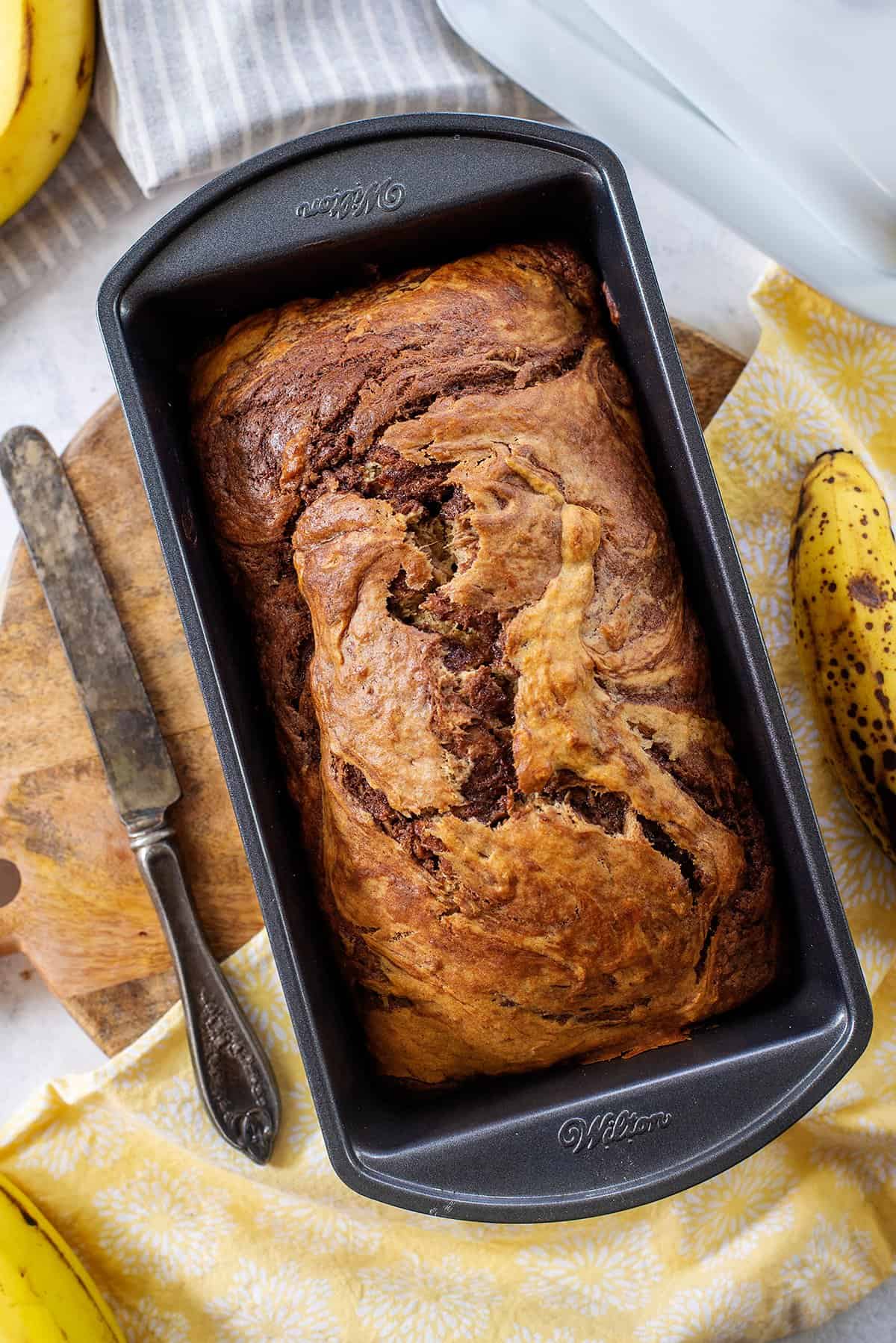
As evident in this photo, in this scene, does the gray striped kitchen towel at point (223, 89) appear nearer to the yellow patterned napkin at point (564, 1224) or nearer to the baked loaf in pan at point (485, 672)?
the baked loaf in pan at point (485, 672)

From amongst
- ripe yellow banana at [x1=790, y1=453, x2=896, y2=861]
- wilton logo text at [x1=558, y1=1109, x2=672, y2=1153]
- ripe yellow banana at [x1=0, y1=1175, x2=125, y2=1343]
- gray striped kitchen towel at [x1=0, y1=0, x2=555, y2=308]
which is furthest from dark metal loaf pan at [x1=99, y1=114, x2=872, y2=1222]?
ripe yellow banana at [x1=0, y1=1175, x2=125, y2=1343]

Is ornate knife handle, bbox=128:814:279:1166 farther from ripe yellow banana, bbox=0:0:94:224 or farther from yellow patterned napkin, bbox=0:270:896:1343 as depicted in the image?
ripe yellow banana, bbox=0:0:94:224

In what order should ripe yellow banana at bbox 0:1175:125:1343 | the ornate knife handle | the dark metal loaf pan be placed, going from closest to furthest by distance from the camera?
the dark metal loaf pan, ripe yellow banana at bbox 0:1175:125:1343, the ornate knife handle

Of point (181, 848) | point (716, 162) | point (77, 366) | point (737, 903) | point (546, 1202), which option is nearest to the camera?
point (546, 1202)

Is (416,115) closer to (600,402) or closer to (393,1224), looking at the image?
(600,402)

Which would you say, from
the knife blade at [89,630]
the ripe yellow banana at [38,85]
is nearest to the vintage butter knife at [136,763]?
the knife blade at [89,630]

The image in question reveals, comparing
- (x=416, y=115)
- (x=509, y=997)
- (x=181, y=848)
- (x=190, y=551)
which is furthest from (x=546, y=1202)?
(x=416, y=115)
